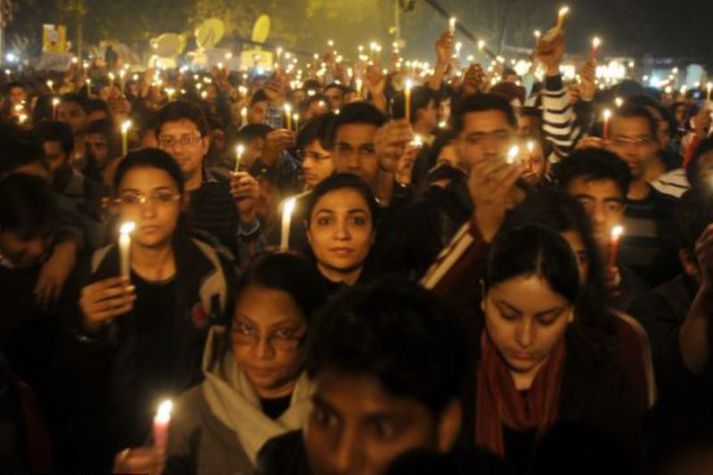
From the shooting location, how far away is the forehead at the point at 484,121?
5.57m

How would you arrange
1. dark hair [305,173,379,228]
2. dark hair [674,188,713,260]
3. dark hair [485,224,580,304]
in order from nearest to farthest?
1. dark hair [485,224,580,304]
2. dark hair [674,188,713,260]
3. dark hair [305,173,379,228]

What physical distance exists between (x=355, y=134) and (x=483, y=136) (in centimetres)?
77

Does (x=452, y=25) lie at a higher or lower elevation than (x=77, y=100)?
higher

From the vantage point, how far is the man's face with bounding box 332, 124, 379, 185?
5.78 meters

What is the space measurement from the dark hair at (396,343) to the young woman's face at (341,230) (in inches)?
75.2

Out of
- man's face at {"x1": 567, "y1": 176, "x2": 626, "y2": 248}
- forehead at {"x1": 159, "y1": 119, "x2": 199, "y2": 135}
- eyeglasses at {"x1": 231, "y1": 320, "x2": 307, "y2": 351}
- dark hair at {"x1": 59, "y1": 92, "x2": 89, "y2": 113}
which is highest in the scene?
dark hair at {"x1": 59, "y1": 92, "x2": 89, "y2": 113}

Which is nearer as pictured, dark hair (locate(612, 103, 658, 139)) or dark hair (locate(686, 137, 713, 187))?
dark hair (locate(686, 137, 713, 187))

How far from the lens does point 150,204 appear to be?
14.6ft

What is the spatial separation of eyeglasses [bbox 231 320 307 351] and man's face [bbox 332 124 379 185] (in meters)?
2.62

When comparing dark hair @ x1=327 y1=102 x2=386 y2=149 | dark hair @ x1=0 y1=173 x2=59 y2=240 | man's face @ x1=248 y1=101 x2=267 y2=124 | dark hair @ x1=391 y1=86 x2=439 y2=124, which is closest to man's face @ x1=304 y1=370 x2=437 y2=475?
dark hair @ x1=0 y1=173 x2=59 y2=240

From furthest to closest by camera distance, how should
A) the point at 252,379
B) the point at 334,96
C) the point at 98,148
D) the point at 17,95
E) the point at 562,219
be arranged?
1. the point at 17,95
2. the point at 334,96
3. the point at 98,148
4. the point at 562,219
5. the point at 252,379

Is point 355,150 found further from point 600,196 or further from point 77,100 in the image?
point 77,100

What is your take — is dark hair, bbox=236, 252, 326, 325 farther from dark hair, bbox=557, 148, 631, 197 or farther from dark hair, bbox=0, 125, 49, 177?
dark hair, bbox=0, 125, 49, 177

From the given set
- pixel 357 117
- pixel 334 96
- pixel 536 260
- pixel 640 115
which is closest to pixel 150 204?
pixel 357 117
